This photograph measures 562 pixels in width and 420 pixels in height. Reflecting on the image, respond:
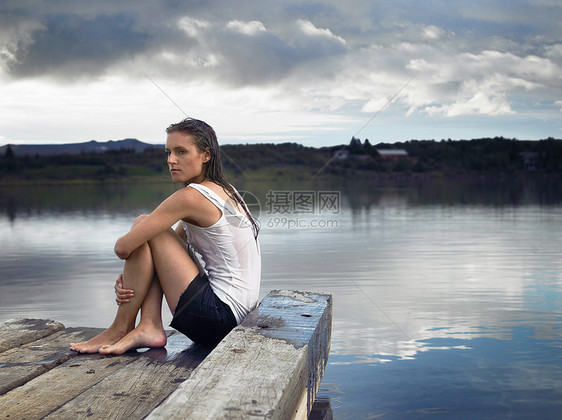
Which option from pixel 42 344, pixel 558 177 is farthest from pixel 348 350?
pixel 558 177

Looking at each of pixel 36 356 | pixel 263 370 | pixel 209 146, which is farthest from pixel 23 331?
pixel 263 370

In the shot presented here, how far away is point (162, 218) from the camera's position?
2.54m

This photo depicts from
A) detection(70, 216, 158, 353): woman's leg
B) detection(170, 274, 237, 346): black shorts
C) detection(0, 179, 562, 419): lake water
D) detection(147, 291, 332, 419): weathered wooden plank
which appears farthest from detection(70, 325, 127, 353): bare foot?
detection(0, 179, 562, 419): lake water

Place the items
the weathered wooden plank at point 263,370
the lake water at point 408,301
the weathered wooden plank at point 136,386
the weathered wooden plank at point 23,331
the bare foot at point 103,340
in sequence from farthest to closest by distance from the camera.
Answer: the lake water at point 408,301 → the weathered wooden plank at point 23,331 → the bare foot at point 103,340 → the weathered wooden plank at point 136,386 → the weathered wooden plank at point 263,370

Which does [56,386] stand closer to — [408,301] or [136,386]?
[136,386]

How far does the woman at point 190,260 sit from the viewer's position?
2576 millimetres

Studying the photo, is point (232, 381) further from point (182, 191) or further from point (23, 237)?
point (23, 237)

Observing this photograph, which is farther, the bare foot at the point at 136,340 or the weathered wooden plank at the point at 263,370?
the bare foot at the point at 136,340

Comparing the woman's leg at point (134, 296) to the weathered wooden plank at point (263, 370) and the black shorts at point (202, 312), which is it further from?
the weathered wooden plank at point (263, 370)

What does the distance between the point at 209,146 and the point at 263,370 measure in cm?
124

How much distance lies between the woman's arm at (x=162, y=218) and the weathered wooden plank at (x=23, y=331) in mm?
824

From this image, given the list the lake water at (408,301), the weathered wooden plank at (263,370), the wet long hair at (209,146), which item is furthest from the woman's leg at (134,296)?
the lake water at (408,301)

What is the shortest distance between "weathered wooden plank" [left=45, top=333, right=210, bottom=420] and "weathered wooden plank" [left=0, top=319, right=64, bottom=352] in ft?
1.48

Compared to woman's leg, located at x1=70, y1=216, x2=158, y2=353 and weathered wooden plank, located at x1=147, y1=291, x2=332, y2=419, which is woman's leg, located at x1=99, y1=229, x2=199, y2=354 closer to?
woman's leg, located at x1=70, y1=216, x2=158, y2=353
